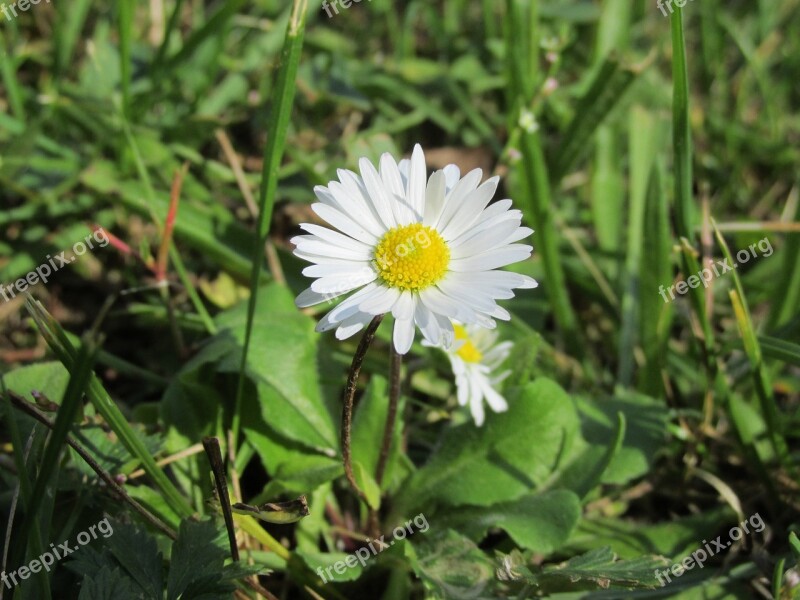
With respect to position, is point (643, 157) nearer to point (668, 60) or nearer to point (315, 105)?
point (668, 60)

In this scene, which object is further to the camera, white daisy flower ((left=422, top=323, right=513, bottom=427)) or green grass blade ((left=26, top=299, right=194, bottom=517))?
white daisy flower ((left=422, top=323, right=513, bottom=427))

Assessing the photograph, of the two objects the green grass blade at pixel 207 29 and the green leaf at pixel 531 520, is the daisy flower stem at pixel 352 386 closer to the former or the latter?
the green leaf at pixel 531 520

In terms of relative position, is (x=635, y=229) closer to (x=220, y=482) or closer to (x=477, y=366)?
(x=477, y=366)

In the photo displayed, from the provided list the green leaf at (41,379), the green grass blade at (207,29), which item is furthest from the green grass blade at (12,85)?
the green leaf at (41,379)

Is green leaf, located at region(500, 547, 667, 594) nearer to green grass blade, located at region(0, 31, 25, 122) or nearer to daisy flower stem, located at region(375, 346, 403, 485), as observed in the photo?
daisy flower stem, located at region(375, 346, 403, 485)

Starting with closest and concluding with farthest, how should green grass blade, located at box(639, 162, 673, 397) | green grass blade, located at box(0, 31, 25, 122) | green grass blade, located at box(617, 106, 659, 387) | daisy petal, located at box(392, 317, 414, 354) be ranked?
daisy petal, located at box(392, 317, 414, 354)
green grass blade, located at box(639, 162, 673, 397)
green grass blade, located at box(617, 106, 659, 387)
green grass blade, located at box(0, 31, 25, 122)

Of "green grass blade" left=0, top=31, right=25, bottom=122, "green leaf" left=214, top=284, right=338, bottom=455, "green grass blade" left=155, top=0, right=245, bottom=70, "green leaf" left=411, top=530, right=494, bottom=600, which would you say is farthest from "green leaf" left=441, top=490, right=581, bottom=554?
"green grass blade" left=0, top=31, right=25, bottom=122
